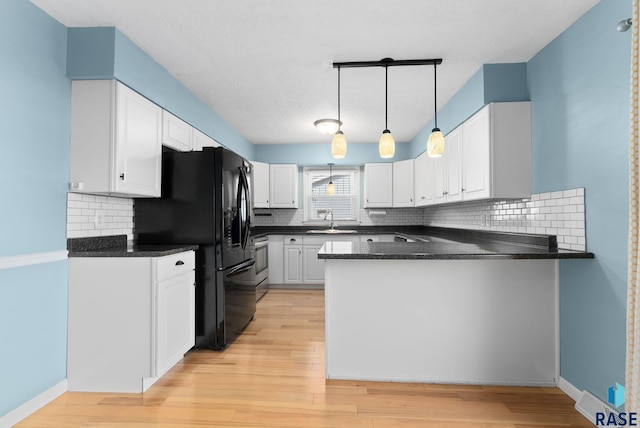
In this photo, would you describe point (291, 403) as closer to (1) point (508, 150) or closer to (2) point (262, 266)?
(1) point (508, 150)

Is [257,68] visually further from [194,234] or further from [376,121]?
[376,121]

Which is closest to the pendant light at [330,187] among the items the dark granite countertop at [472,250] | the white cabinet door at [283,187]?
the white cabinet door at [283,187]

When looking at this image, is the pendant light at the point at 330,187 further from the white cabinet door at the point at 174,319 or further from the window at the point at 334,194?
the white cabinet door at the point at 174,319

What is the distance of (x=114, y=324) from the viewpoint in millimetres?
2256

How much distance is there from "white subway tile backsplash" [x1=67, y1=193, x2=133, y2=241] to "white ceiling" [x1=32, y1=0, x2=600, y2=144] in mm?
1200

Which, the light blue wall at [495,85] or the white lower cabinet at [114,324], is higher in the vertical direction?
the light blue wall at [495,85]

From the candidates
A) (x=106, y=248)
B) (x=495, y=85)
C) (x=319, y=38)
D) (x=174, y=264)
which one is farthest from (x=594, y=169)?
(x=106, y=248)

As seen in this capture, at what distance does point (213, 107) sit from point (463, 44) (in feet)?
8.96

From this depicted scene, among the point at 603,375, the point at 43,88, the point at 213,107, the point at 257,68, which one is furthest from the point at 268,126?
the point at 603,375

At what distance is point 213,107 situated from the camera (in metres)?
3.98

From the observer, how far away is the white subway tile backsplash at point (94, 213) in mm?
2338

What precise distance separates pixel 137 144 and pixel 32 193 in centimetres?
76

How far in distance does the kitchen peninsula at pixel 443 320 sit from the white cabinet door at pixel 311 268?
118 inches

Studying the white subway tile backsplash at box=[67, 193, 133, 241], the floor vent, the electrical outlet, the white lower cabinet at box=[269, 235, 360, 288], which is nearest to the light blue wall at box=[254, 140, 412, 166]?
the white lower cabinet at box=[269, 235, 360, 288]
